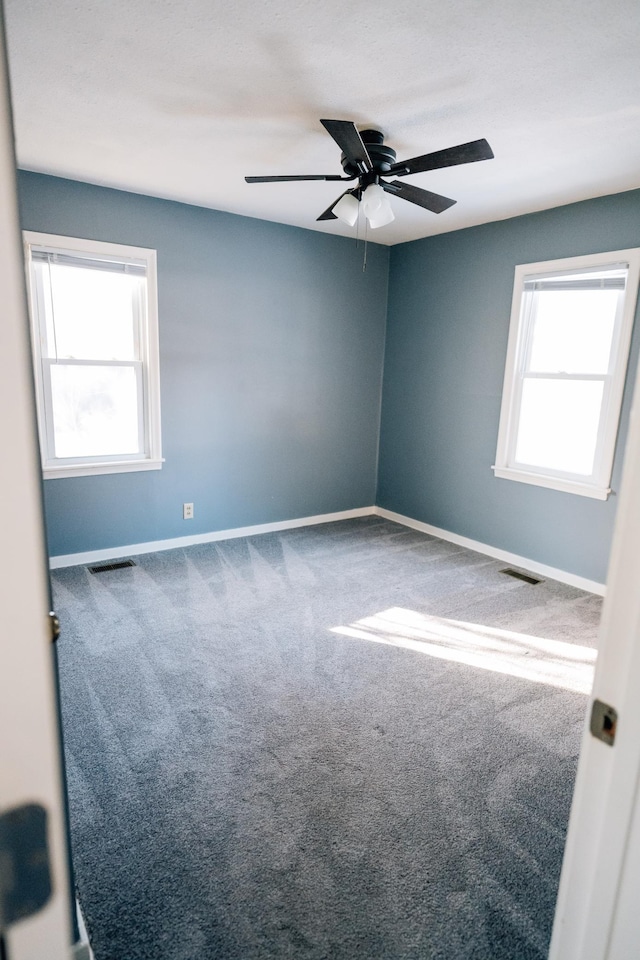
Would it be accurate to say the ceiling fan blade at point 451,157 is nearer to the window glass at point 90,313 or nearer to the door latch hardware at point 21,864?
the window glass at point 90,313

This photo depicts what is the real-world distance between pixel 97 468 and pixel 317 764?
2702 mm

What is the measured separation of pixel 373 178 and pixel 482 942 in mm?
2986

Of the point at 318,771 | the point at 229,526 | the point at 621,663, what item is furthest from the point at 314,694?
the point at 229,526

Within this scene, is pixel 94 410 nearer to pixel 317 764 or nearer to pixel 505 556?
pixel 317 764

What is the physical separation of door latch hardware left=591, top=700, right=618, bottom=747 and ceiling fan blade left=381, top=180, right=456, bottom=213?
2.61 metres

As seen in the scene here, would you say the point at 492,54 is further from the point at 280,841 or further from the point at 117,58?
the point at 280,841

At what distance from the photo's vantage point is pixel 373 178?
2627 millimetres

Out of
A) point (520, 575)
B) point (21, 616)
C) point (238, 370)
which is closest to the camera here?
point (21, 616)

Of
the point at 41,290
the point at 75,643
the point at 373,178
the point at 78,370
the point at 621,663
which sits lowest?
the point at 75,643

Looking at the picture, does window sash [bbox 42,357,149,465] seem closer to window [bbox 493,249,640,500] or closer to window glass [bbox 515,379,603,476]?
window [bbox 493,249,640,500]

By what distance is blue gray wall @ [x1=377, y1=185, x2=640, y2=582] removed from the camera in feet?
11.8

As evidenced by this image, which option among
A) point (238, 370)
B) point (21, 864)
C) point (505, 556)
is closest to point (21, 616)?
point (21, 864)

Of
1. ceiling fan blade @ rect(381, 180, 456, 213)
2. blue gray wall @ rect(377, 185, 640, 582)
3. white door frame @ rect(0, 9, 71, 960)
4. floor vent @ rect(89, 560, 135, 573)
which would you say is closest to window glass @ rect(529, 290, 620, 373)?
blue gray wall @ rect(377, 185, 640, 582)

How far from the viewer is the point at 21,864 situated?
517 millimetres
